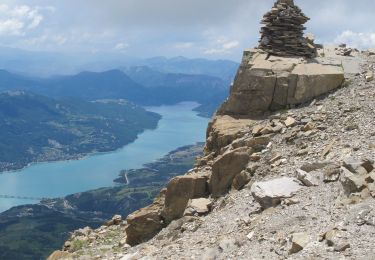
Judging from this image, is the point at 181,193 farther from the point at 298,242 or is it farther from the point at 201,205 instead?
the point at 298,242

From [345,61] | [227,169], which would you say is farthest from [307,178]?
[345,61]

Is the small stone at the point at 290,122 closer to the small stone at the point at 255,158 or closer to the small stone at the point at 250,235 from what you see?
the small stone at the point at 255,158

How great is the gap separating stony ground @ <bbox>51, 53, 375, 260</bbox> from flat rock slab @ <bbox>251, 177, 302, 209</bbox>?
13.6 inches

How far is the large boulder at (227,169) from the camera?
24938mm

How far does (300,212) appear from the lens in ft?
58.3

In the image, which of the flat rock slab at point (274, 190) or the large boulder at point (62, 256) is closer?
the flat rock slab at point (274, 190)

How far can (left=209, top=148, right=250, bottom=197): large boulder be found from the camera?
24938 millimetres

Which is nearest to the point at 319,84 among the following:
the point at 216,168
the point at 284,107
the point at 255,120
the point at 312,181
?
the point at 284,107

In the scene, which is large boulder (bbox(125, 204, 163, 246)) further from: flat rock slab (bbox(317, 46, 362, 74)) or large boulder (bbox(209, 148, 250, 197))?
flat rock slab (bbox(317, 46, 362, 74))

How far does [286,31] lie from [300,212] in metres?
18.8

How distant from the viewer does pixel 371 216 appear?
15.2 meters

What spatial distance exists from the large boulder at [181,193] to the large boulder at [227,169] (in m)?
0.77

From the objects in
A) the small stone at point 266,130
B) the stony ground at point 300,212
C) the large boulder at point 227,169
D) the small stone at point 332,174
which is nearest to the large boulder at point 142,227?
the stony ground at point 300,212

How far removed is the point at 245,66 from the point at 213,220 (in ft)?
42.7
